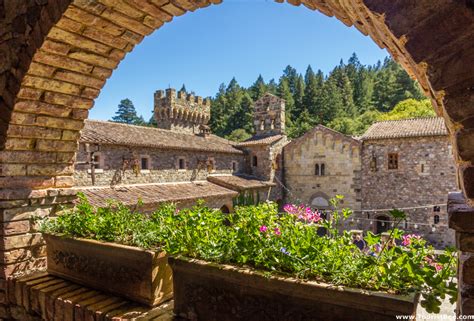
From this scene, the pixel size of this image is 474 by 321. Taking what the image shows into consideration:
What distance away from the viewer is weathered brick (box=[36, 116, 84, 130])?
9.54 feet

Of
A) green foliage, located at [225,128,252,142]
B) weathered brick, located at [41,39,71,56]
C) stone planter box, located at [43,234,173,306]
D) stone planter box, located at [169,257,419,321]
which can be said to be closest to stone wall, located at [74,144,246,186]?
stone planter box, located at [43,234,173,306]

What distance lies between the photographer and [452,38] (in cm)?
96

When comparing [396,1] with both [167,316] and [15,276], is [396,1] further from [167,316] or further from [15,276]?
[15,276]

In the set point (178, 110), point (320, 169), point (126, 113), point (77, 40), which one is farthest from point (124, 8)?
point (126, 113)

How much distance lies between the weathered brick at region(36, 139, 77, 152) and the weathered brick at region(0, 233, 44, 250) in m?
0.90

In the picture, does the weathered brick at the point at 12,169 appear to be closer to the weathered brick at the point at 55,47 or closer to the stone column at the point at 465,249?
the weathered brick at the point at 55,47

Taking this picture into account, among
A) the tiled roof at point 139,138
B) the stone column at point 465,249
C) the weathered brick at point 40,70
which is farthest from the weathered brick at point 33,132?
the tiled roof at point 139,138

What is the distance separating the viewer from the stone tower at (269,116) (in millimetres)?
21277

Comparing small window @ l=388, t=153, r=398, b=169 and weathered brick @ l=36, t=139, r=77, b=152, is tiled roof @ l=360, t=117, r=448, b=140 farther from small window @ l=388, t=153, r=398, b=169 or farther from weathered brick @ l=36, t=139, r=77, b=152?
weathered brick @ l=36, t=139, r=77, b=152

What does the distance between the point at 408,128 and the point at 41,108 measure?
1814 centimetres

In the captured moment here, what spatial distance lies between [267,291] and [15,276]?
2.66m

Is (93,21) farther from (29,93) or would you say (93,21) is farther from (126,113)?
(126,113)

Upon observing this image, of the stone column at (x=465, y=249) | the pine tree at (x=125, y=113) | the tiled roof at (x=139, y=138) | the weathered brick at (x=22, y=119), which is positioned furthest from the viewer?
the pine tree at (x=125, y=113)

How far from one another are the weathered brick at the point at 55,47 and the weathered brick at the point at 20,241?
183cm
